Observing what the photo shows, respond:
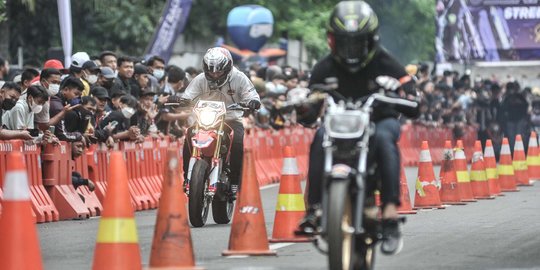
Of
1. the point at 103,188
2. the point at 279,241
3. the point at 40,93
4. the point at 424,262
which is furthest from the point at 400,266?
the point at 103,188

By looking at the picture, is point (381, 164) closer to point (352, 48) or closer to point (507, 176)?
point (352, 48)

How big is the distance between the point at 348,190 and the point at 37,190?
8.35 meters

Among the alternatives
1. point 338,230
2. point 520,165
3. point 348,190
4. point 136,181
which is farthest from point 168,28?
point 338,230

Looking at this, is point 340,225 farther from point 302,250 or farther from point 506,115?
point 506,115

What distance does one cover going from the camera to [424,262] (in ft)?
39.8

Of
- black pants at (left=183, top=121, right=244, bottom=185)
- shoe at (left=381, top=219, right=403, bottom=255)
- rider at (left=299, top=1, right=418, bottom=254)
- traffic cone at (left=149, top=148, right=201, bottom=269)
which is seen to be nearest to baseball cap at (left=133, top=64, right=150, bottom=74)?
black pants at (left=183, top=121, right=244, bottom=185)

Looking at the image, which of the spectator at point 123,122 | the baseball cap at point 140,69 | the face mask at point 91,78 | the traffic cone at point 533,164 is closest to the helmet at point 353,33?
the spectator at point 123,122

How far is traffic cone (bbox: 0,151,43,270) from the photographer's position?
32.4 feet

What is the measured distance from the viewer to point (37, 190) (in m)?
18.0

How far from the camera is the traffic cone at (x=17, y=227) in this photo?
32.4 feet

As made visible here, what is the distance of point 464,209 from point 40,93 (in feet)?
17.0

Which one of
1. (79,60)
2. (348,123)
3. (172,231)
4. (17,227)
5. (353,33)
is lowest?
(172,231)

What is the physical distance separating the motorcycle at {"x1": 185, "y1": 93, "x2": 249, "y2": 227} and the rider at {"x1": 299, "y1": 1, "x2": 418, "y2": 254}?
15.9 feet

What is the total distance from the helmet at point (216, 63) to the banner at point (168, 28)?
1509cm
